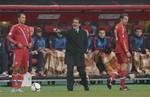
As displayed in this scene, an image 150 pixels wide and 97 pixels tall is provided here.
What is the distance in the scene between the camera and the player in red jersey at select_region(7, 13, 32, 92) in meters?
21.1

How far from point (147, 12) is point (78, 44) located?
229 inches

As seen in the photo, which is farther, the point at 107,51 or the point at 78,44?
the point at 107,51

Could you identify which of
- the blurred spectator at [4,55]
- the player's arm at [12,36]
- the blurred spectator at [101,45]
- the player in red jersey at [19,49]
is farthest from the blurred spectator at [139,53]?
the player's arm at [12,36]

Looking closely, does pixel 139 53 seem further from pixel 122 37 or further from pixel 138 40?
pixel 122 37

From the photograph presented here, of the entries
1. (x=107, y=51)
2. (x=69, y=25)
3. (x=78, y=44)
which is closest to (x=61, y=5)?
(x=69, y=25)

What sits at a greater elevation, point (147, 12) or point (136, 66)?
point (147, 12)

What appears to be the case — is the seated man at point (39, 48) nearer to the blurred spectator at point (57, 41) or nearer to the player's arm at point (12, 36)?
the blurred spectator at point (57, 41)

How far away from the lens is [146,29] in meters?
27.8

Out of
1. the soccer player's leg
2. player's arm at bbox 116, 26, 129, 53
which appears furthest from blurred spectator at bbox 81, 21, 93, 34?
the soccer player's leg

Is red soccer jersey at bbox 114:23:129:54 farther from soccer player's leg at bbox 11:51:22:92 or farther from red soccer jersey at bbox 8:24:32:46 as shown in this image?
soccer player's leg at bbox 11:51:22:92

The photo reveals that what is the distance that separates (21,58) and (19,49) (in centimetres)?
28

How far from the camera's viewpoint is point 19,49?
69.4ft

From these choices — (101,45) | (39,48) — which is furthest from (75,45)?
(101,45)

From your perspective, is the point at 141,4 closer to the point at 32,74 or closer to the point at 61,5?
the point at 61,5
